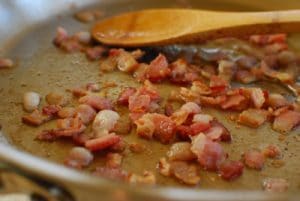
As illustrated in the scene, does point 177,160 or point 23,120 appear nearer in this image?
point 177,160

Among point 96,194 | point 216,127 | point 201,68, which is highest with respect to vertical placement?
point 201,68

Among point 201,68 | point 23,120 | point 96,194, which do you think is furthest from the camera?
point 201,68

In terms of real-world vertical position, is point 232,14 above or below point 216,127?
above

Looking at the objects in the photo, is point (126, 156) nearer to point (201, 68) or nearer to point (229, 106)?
point (229, 106)

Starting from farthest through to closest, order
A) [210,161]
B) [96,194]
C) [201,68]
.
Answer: [201,68] → [210,161] → [96,194]

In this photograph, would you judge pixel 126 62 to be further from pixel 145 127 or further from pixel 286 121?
pixel 286 121

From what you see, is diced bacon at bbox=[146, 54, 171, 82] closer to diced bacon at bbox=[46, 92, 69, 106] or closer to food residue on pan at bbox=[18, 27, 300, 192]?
food residue on pan at bbox=[18, 27, 300, 192]

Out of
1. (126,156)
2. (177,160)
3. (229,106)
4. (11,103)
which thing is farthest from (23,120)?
(229,106)

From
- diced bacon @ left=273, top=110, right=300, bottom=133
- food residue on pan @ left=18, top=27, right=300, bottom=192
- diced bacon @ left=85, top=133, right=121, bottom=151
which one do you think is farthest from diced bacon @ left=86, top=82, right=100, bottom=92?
diced bacon @ left=273, top=110, right=300, bottom=133

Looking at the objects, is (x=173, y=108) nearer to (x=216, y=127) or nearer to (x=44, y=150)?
(x=216, y=127)

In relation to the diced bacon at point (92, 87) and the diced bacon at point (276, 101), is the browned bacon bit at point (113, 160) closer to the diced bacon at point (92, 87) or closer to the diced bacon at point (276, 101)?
the diced bacon at point (92, 87)
